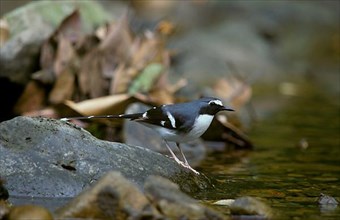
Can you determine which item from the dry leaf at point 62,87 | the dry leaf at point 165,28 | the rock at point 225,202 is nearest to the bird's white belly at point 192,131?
the rock at point 225,202

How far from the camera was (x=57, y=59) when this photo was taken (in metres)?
8.30

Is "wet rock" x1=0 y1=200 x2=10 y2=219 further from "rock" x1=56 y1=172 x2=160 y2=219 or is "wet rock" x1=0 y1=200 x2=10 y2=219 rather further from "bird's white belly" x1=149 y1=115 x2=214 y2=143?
"bird's white belly" x1=149 y1=115 x2=214 y2=143

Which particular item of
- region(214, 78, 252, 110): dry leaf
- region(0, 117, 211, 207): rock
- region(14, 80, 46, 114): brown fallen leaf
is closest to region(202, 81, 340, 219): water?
region(214, 78, 252, 110): dry leaf

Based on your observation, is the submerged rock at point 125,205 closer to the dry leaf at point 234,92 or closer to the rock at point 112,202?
the rock at point 112,202

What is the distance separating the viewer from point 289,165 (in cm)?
730

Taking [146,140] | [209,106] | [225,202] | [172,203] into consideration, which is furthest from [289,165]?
[172,203]

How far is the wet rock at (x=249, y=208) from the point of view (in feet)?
15.3

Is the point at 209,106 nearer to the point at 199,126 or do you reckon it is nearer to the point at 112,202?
the point at 199,126

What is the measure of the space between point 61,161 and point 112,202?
1109 mm

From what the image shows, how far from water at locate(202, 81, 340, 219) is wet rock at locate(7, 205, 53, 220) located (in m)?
1.37

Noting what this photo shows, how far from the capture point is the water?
5.46 metres

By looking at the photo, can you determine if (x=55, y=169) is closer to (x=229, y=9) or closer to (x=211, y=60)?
(x=211, y=60)

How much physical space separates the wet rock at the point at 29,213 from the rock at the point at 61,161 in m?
0.64

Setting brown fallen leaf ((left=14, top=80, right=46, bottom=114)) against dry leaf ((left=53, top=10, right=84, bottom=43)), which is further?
dry leaf ((left=53, top=10, right=84, bottom=43))
